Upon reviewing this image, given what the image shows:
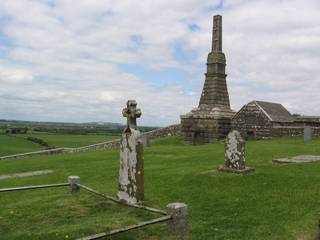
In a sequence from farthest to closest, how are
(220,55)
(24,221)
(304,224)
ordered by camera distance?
Answer: (220,55)
(24,221)
(304,224)

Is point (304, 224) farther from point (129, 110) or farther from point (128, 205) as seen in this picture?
point (129, 110)

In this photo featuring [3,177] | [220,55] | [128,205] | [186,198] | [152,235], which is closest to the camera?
[152,235]

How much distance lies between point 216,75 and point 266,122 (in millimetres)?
5301

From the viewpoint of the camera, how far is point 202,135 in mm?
33156

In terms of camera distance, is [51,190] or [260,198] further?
[51,190]

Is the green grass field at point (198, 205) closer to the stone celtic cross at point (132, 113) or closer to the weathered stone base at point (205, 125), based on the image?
the stone celtic cross at point (132, 113)

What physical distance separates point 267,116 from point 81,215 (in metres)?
23.4

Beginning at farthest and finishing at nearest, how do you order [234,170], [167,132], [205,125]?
[167,132] < [205,125] < [234,170]

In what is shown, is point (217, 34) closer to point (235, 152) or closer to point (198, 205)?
point (235, 152)

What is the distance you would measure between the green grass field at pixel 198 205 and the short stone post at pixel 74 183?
277 millimetres

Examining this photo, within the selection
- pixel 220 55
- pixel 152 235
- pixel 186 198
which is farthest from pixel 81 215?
pixel 220 55

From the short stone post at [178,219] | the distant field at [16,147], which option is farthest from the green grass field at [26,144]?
the short stone post at [178,219]

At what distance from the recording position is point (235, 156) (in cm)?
1356

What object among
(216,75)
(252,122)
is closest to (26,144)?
(216,75)
